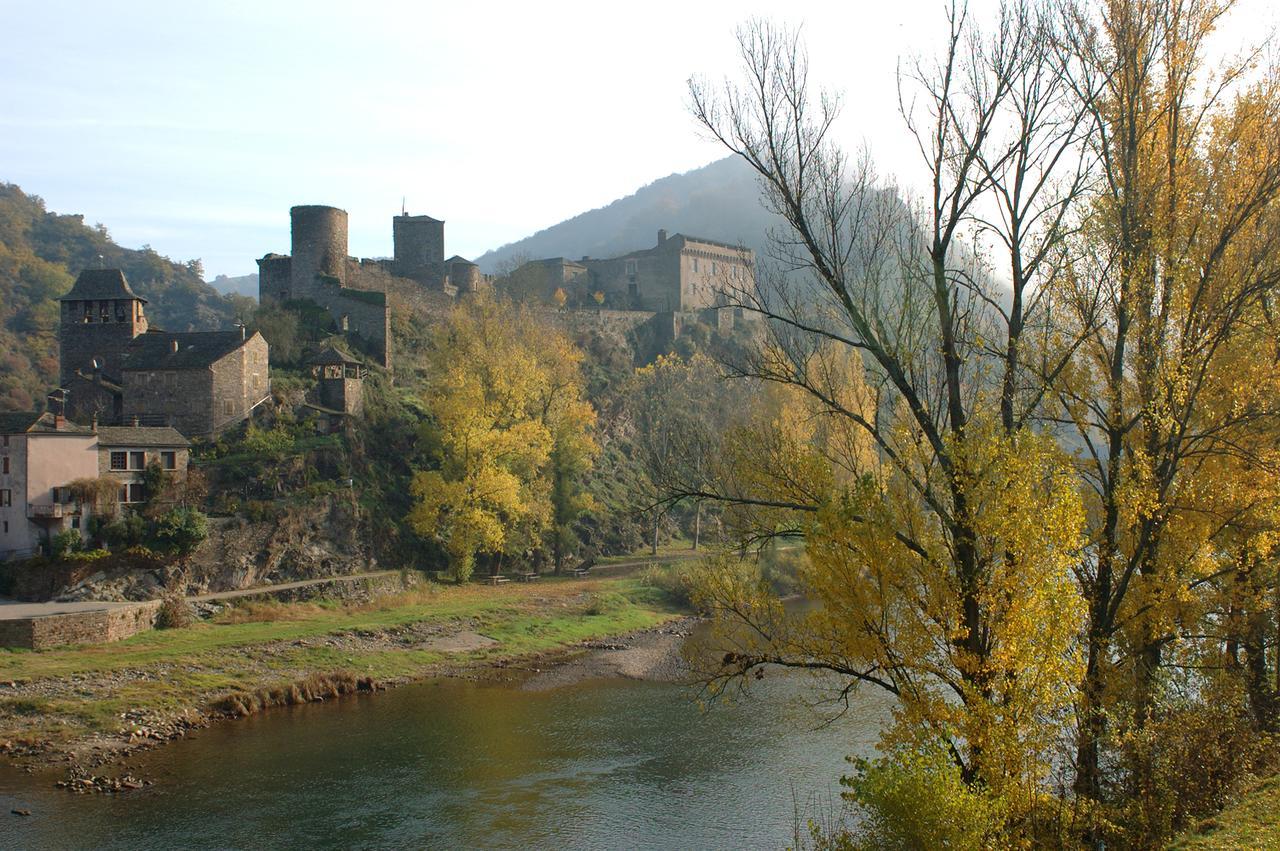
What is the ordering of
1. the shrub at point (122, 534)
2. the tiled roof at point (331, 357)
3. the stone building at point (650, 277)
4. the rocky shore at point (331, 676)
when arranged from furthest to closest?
the stone building at point (650, 277)
the tiled roof at point (331, 357)
the shrub at point (122, 534)
the rocky shore at point (331, 676)

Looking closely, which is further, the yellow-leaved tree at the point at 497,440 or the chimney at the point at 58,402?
the yellow-leaved tree at the point at 497,440

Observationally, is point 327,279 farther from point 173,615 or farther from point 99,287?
point 173,615

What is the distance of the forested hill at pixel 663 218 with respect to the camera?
467ft

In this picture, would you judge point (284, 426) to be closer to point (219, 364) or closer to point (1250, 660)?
point (219, 364)

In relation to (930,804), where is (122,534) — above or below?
above

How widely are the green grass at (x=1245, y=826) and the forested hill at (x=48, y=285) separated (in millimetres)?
52387

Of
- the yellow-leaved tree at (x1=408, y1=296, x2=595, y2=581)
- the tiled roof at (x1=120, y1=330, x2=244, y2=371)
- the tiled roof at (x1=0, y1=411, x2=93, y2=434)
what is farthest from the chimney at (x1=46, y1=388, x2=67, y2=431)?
the yellow-leaved tree at (x1=408, y1=296, x2=595, y2=581)

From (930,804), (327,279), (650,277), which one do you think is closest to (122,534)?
(327,279)

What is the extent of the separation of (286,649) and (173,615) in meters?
3.77

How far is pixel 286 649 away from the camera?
28.3 meters

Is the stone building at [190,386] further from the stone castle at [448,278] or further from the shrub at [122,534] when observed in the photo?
the stone castle at [448,278]

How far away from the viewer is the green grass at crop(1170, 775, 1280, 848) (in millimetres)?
9992

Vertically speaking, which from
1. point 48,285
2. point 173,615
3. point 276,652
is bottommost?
point 276,652

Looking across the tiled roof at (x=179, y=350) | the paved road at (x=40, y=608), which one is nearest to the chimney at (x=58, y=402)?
the tiled roof at (x=179, y=350)
